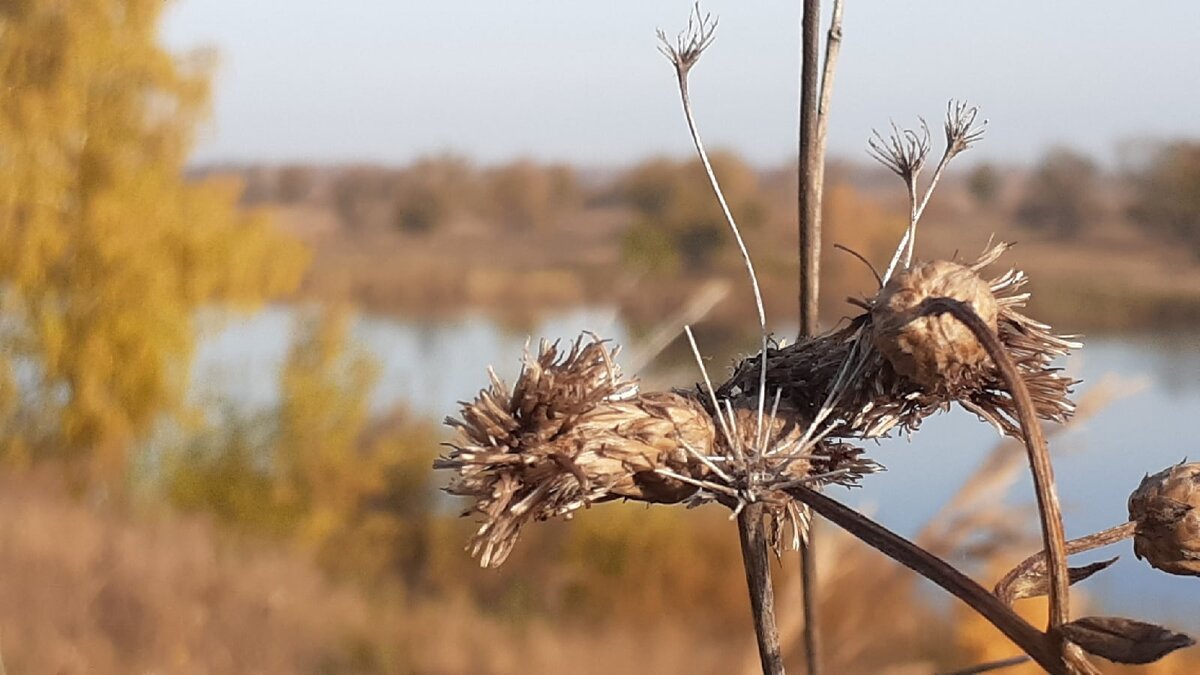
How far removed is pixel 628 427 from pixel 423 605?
3.13m

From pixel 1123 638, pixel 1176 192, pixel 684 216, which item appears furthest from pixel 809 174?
pixel 684 216

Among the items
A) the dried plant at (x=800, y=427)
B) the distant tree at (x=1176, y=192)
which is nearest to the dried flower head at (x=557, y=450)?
the dried plant at (x=800, y=427)

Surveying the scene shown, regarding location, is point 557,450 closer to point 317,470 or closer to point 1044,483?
point 1044,483

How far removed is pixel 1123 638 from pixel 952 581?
0.07ft

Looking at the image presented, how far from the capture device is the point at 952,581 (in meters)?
0.15

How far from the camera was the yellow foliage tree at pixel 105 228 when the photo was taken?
284 cm

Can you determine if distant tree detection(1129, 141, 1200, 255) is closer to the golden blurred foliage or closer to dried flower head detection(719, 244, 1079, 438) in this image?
the golden blurred foliage

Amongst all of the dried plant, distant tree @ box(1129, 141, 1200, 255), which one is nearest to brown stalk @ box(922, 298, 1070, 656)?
the dried plant

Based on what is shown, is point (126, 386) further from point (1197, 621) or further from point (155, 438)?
point (1197, 621)

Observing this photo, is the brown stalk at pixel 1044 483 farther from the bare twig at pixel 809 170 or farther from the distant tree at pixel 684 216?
the distant tree at pixel 684 216

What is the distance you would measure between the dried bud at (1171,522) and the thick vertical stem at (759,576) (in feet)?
0.24

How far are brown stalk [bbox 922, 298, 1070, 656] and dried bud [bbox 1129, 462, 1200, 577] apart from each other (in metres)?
0.05

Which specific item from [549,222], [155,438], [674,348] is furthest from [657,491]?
[549,222]

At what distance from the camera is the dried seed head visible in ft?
0.53
